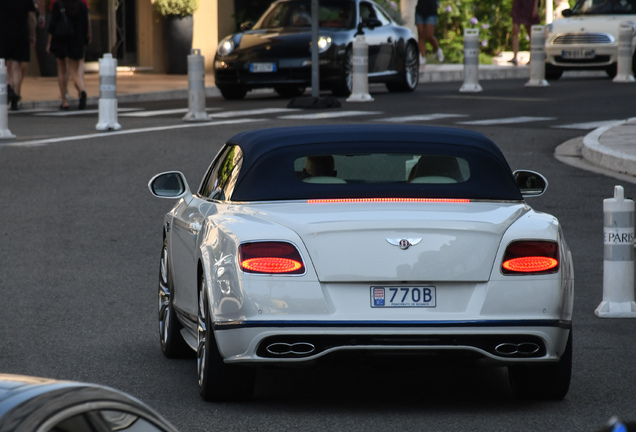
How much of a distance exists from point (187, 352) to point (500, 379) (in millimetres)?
1512

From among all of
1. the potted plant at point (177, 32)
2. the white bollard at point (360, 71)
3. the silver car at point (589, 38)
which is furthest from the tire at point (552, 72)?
the white bollard at point (360, 71)

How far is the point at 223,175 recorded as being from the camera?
657cm

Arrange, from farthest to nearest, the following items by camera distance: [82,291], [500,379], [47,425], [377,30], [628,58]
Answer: [628,58]
[377,30]
[82,291]
[500,379]
[47,425]

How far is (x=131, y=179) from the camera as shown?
13961mm

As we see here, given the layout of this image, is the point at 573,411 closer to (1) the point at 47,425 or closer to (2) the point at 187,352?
(2) the point at 187,352

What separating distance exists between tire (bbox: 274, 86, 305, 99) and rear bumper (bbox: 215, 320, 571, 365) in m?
19.6

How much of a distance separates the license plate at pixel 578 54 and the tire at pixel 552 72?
97cm

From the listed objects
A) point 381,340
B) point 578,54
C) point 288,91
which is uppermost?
point 381,340

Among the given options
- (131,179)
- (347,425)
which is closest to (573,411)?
(347,425)

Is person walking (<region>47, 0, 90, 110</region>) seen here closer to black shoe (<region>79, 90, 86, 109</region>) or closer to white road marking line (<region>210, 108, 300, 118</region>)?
black shoe (<region>79, 90, 86, 109</region>)

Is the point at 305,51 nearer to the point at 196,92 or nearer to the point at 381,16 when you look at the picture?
the point at 381,16

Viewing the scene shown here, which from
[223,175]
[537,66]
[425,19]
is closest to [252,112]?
[537,66]

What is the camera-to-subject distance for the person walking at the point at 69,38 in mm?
21562

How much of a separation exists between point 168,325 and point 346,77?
57.1 ft
